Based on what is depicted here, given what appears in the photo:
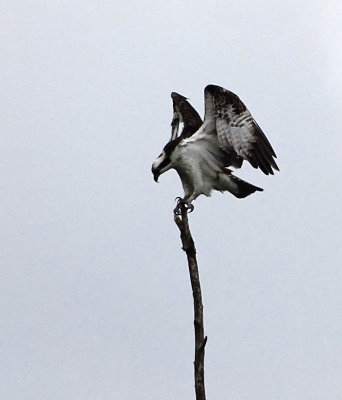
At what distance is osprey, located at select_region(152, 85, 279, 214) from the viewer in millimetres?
18000

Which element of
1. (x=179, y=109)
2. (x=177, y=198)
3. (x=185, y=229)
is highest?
(x=179, y=109)

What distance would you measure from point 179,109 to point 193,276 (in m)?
7.59

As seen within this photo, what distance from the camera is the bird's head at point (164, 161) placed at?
18781mm

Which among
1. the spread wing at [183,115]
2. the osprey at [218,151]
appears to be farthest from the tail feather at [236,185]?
the spread wing at [183,115]

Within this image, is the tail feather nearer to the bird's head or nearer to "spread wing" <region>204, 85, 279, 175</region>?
"spread wing" <region>204, 85, 279, 175</region>

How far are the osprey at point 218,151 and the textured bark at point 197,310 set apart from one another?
229 cm

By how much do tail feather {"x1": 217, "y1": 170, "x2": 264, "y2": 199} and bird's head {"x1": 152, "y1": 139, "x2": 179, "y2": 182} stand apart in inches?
42.2

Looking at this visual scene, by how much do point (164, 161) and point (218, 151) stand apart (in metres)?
1.16

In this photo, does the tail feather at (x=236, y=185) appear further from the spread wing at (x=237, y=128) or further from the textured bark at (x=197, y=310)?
the textured bark at (x=197, y=310)

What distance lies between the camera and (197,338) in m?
→ 14.7

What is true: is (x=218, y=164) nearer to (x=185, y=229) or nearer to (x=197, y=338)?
(x=185, y=229)

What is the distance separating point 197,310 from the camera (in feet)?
48.6

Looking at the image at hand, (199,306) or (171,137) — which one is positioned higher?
(171,137)

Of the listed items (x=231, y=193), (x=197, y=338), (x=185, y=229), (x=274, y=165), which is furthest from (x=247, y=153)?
(x=197, y=338)
